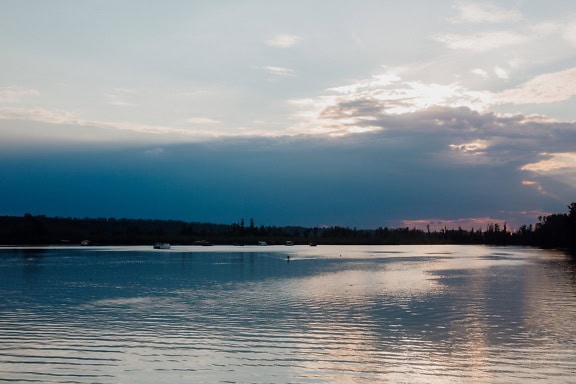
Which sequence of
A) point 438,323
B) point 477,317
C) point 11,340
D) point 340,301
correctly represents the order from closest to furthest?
point 11,340 < point 438,323 < point 477,317 < point 340,301

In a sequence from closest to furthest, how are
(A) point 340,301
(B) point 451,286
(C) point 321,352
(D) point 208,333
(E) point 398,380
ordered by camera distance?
(E) point 398,380
(C) point 321,352
(D) point 208,333
(A) point 340,301
(B) point 451,286

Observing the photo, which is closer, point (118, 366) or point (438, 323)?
point (118, 366)

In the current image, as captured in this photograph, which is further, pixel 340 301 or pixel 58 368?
pixel 340 301

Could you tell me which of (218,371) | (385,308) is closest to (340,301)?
(385,308)

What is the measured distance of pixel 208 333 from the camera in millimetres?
24109

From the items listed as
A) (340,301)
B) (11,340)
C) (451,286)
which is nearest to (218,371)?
(11,340)

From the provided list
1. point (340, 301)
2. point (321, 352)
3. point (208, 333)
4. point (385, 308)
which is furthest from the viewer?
point (340, 301)

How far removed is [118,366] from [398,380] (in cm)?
847

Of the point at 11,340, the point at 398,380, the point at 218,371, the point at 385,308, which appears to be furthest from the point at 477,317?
the point at 11,340

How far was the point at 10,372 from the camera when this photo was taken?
1716 centimetres

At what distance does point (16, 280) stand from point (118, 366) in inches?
1427

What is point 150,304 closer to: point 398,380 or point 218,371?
point 218,371

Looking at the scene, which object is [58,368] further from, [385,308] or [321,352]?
[385,308]

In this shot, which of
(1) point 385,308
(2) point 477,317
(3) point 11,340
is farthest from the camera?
(1) point 385,308
